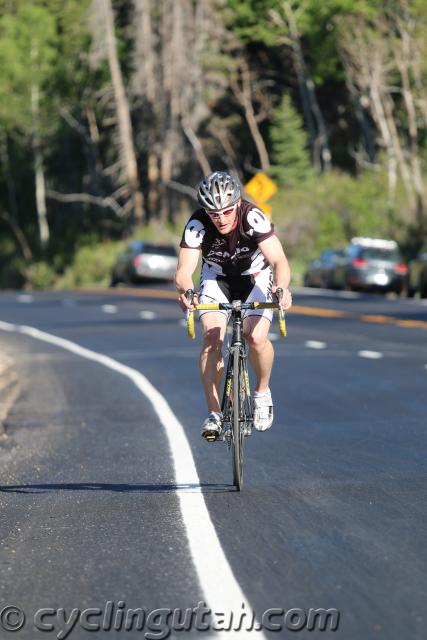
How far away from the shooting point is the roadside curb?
1569 centimetres

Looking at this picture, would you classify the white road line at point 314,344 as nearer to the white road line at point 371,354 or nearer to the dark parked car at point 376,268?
the white road line at point 371,354

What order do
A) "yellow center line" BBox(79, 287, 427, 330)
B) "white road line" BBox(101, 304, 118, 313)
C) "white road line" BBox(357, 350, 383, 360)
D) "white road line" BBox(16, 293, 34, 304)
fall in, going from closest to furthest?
1. "white road line" BBox(357, 350, 383, 360)
2. "yellow center line" BBox(79, 287, 427, 330)
3. "white road line" BBox(101, 304, 118, 313)
4. "white road line" BBox(16, 293, 34, 304)

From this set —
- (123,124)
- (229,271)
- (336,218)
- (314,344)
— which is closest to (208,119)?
(123,124)

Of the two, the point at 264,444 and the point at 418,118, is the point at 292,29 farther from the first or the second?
the point at 264,444

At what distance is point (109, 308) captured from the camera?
1497 inches

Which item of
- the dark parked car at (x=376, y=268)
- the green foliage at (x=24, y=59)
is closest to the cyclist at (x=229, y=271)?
the dark parked car at (x=376, y=268)

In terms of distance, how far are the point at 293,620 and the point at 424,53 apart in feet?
178

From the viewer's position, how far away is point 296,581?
657 centimetres

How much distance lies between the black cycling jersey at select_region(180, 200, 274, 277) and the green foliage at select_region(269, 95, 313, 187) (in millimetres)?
60861

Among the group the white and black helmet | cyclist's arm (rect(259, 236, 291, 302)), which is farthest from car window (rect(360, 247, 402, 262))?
the white and black helmet

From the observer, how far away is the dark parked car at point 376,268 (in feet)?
139

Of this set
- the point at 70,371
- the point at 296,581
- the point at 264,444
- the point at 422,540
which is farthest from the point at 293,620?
the point at 70,371

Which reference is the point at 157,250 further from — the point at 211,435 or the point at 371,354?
the point at 211,435

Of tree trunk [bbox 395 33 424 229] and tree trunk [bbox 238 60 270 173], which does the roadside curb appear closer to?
tree trunk [bbox 395 33 424 229]
